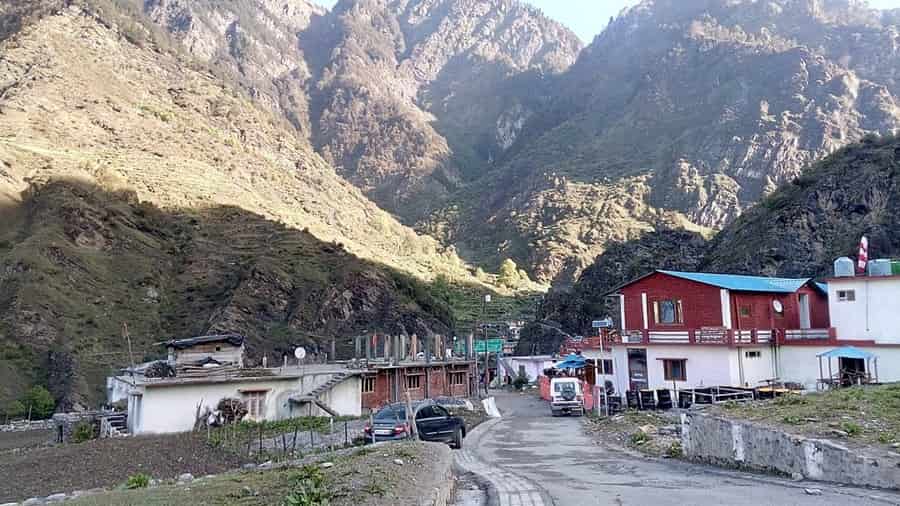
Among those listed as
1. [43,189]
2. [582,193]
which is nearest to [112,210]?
[43,189]

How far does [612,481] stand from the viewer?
44.3ft

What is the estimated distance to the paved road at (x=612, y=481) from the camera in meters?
10.9

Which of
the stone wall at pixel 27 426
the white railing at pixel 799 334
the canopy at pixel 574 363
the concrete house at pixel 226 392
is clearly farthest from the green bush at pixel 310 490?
the stone wall at pixel 27 426

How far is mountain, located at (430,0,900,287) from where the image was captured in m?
147

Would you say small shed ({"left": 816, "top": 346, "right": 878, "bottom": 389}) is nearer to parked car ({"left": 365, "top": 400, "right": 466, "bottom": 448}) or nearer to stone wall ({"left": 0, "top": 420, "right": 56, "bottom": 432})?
parked car ({"left": 365, "top": 400, "right": 466, "bottom": 448})

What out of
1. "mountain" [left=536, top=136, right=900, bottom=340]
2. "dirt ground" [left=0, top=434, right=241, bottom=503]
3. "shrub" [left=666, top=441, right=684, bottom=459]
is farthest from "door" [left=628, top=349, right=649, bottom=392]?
"mountain" [left=536, top=136, right=900, bottom=340]

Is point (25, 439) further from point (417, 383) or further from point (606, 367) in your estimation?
point (606, 367)

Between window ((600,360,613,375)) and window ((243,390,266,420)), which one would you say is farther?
window ((600,360,613,375))

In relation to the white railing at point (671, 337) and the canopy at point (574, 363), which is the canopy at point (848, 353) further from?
the canopy at point (574, 363)

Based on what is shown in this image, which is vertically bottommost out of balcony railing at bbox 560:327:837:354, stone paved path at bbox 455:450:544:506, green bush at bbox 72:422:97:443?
green bush at bbox 72:422:97:443

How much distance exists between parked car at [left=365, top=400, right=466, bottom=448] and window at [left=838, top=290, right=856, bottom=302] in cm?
1992

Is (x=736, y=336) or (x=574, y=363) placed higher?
(x=736, y=336)

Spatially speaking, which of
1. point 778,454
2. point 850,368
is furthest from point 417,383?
point 778,454

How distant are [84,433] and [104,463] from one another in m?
12.7
